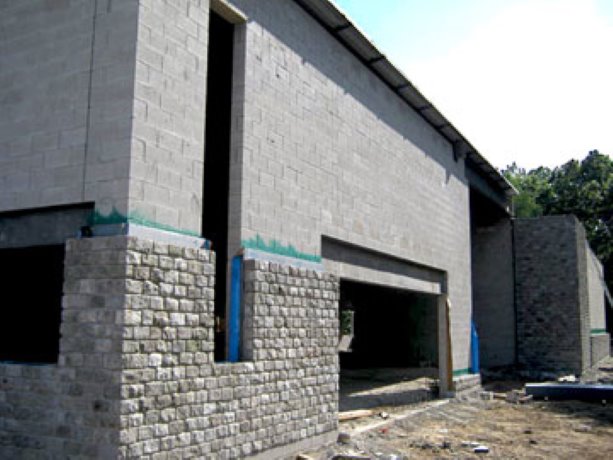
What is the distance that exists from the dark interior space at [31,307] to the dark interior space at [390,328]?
1126 centimetres

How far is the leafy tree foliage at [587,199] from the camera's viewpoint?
165ft

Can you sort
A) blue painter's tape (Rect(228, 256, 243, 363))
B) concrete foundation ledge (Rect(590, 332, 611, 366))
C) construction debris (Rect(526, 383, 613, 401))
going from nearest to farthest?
blue painter's tape (Rect(228, 256, 243, 363))
construction debris (Rect(526, 383, 613, 401))
concrete foundation ledge (Rect(590, 332, 611, 366))

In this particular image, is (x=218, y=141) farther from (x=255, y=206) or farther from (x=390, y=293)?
(x=390, y=293)

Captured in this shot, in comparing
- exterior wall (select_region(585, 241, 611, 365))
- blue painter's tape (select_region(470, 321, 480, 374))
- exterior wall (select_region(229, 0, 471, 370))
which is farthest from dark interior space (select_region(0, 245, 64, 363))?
exterior wall (select_region(585, 241, 611, 365))

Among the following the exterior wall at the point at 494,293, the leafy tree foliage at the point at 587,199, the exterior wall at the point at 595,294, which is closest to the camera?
the exterior wall at the point at 494,293

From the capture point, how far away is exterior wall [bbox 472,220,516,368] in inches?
1022

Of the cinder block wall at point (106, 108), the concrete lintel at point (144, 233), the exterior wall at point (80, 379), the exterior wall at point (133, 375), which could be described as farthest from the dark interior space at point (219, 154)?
the exterior wall at point (80, 379)

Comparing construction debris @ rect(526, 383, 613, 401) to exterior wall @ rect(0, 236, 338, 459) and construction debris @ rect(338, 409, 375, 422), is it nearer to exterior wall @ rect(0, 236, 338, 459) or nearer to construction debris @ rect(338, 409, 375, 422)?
construction debris @ rect(338, 409, 375, 422)

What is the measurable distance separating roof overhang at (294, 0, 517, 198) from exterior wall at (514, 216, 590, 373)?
18.2 ft

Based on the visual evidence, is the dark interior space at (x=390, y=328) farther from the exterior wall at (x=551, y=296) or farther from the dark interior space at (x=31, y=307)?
the dark interior space at (x=31, y=307)

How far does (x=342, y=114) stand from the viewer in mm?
13156

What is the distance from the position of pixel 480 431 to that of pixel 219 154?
8327 mm

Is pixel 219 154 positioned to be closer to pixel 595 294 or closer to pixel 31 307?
pixel 31 307

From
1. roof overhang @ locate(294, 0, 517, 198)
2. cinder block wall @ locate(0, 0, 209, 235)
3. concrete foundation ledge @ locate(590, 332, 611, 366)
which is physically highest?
roof overhang @ locate(294, 0, 517, 198)
